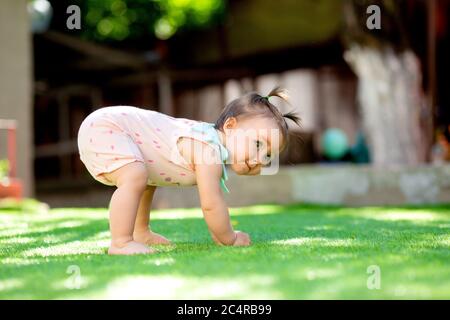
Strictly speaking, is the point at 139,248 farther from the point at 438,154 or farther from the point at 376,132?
the point at 438,154

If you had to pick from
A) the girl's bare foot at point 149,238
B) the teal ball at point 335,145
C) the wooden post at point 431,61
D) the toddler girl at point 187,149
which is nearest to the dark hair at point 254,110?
the toddler girl at point 187,149

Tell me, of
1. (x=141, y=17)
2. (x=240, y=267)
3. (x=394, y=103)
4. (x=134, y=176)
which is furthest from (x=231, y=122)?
(x=141, y=17)

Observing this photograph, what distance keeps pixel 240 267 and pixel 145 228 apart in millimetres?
1272

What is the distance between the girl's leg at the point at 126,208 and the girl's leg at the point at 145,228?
1.34 ft

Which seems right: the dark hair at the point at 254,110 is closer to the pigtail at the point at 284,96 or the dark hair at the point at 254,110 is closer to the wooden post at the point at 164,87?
the pigtail at the point at 284,96

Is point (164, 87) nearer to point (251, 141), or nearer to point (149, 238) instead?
point (149, 238)

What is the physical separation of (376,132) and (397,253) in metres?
6.11

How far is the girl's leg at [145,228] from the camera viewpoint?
359cm

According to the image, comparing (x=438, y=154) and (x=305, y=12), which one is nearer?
(x=438, y=154)

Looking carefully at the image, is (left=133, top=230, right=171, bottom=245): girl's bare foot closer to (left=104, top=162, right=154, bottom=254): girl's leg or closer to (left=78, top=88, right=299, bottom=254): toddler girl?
(left=78, top=88, right=299, bottom=254): toddler girl

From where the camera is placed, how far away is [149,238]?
11.8 ft
